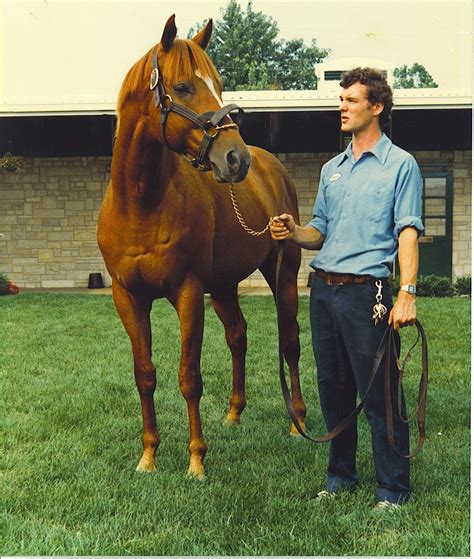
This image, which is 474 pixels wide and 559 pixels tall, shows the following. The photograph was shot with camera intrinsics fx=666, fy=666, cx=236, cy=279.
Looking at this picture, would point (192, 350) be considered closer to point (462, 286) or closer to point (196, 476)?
point (196, 476)

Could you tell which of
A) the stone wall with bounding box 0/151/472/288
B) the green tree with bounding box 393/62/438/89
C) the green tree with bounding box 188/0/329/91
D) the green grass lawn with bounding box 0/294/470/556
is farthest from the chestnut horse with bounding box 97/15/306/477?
the green tree with bounding box 393/62/438/89

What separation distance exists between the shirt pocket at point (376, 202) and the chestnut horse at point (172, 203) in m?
0.55

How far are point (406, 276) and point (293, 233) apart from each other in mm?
593

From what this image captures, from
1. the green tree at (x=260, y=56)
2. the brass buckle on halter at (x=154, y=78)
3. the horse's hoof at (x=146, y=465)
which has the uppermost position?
the green tree at (x=260, y=56)

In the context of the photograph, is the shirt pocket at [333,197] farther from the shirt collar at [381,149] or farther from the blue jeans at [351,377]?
the blue jeans at [351,377]

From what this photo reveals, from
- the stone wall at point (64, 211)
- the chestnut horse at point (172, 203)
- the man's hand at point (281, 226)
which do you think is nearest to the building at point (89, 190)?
the stone wall at point (64, 211)

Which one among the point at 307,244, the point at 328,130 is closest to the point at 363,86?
the point at 307,244

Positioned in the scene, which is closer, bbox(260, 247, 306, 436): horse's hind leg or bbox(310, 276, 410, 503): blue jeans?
bbox(310, 276, 410, 503): blue jeans

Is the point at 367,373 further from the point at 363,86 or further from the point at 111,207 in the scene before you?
the point at 111,207

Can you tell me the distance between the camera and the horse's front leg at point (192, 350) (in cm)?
345

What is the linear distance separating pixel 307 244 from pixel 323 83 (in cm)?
792

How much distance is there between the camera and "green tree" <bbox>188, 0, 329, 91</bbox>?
17.0 feet

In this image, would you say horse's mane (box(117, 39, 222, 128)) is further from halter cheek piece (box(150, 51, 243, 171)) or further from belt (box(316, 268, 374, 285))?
belt (box(316, 268, 374, 285))

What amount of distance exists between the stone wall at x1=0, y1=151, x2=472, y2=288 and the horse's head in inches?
379
